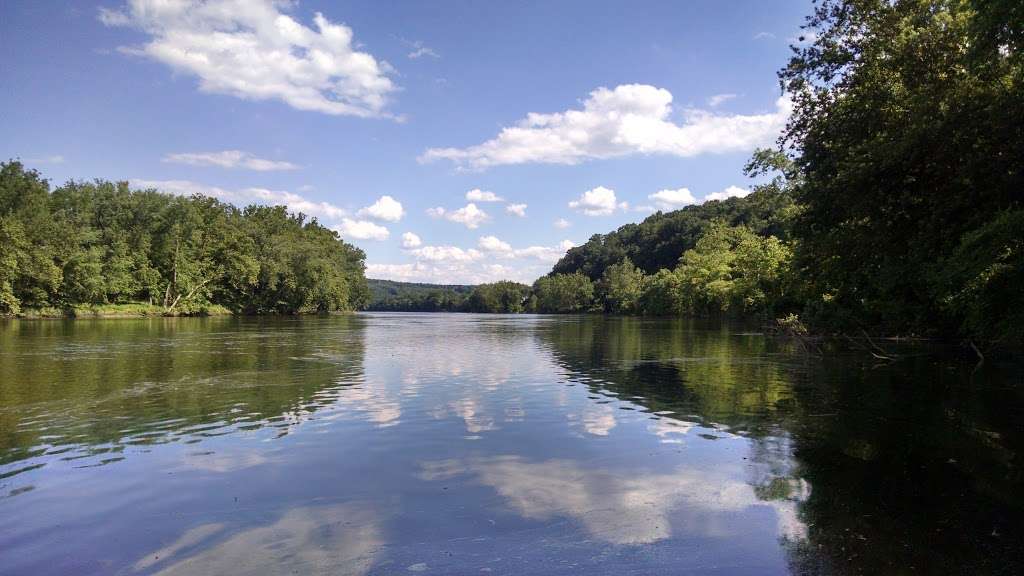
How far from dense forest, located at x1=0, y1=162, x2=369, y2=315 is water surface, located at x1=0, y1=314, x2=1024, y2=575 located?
66.2m

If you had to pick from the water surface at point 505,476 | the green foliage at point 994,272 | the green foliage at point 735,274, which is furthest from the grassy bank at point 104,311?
the green foliage at point 994,272

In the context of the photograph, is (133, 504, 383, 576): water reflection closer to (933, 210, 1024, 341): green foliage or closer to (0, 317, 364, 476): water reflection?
(0, 317, 364, 476): water reflection

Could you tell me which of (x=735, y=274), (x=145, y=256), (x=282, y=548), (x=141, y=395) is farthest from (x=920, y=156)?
(x=145, y=256)

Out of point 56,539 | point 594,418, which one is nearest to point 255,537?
point 56,539

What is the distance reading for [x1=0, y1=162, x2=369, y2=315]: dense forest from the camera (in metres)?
76.6

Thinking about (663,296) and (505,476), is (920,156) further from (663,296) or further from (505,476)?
A: (663,296)

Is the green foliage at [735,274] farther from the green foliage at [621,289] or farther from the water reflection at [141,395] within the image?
the water reflection at [141,395]

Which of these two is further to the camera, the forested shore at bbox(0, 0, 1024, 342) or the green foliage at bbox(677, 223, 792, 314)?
the green foliage at bbox(677, 223, 792, 314)

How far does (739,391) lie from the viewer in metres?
21.9

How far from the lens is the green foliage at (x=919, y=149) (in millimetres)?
16250

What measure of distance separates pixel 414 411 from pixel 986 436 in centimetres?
1391

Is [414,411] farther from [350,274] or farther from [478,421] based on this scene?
[350,274]

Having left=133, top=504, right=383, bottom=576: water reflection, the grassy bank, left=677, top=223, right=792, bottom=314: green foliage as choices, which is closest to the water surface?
left=133, top=504, right=383, bottom=576: water reflection

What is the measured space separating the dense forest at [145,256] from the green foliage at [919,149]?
3227 inches
